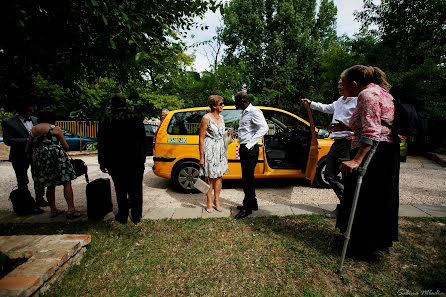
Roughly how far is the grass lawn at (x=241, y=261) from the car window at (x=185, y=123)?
2168 millimetres

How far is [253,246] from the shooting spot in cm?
270

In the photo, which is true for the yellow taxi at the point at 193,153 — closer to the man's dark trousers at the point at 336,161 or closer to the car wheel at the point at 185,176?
the car wheel at the point at 185,176

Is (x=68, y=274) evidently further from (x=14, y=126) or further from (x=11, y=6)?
(x=14, y=126)

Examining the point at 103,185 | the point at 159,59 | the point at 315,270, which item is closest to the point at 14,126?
the point at 103,185

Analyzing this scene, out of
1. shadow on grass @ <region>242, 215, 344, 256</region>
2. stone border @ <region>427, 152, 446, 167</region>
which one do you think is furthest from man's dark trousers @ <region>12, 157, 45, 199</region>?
stone border @ <region>427, 152, 446, 167</region>

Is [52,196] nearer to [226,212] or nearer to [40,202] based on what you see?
[40,202]

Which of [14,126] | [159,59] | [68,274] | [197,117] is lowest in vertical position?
[68,274]

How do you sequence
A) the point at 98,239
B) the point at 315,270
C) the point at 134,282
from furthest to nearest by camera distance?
1. the point at 98,239
2. the point at 315,270
3. the point at 134,282

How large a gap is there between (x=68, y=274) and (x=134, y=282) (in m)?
0.68

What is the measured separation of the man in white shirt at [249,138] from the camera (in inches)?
137

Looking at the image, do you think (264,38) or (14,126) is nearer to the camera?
(14,126)

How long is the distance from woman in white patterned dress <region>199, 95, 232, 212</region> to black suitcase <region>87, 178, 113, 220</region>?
157 cm

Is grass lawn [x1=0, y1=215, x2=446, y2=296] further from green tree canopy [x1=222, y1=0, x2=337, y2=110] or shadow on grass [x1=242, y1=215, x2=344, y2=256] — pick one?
green tree canopy [x1=222, y1=0, x2=337, y2=110]

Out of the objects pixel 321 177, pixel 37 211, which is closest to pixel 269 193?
pixel 321 177
